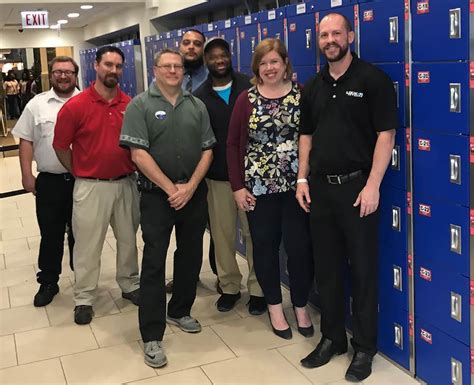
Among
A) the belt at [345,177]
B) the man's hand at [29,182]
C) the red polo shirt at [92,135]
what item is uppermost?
the red polo shirt at [92,135]

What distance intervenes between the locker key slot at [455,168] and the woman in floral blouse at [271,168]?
879mm

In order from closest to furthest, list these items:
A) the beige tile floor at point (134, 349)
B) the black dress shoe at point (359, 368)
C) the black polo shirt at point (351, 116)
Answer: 1. the black polo shirt at point (351, 116)
2. the black dress shoe at point (359, 368)
3. the beige tile floor at point (134, 349)

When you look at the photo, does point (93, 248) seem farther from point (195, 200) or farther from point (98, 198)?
point (195, 200)

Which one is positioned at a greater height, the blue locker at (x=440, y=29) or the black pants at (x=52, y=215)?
the blue locker at (x=440, y=29)

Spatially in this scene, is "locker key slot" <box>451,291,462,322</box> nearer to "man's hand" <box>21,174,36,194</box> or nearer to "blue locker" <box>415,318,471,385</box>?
"blue locker" <box>415,318,471,385</box>

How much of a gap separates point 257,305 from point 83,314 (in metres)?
1.08

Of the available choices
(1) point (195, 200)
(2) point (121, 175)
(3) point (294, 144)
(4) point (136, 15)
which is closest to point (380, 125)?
(3) point (294, 144)

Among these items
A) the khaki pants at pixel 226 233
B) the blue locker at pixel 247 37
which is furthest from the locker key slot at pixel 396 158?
the blue locker at pixel 247 37

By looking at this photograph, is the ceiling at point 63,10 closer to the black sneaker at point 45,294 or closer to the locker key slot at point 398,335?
the black sneaker at point 45,294

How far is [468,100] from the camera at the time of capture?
7.47 ft

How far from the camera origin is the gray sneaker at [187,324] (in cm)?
342

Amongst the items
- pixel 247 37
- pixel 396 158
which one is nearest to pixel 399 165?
pixel 396 158

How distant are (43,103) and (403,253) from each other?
8.03 feet

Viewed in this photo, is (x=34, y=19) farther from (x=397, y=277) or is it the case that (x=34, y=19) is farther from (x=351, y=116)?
(x=397, y=277)
